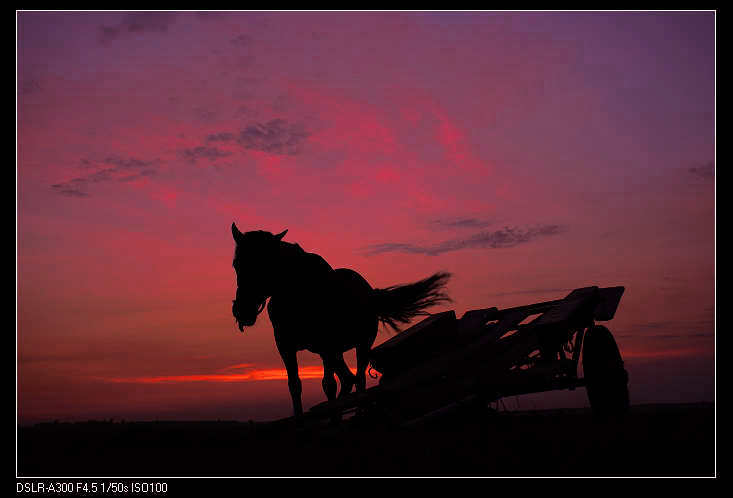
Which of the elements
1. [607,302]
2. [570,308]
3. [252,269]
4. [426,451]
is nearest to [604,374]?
[607,302]

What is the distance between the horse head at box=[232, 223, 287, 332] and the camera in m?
7.51

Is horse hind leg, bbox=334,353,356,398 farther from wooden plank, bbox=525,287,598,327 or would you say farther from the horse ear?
wooden plank, bbox=525,287,598,327

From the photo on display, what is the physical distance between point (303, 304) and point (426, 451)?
2738 mm

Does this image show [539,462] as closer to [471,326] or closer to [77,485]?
[471,326]

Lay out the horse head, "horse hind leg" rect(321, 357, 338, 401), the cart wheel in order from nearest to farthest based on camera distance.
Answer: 1. the horse head
2. the cart wheel
3. "horse hind leg" rect(321, 357, 338, 401)

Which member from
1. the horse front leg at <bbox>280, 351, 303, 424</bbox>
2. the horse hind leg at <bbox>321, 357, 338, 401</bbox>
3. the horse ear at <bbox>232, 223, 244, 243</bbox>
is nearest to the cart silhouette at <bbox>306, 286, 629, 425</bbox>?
the horse front leg at <bbox>280, 351, 303, 424</bbox>

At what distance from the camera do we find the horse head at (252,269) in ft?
24.6

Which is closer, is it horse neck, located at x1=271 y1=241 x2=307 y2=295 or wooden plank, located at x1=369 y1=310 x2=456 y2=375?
wooden plank, located at x1=369 y1=310 x2=456 y2=375

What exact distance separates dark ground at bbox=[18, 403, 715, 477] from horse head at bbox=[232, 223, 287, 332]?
1.27 meters

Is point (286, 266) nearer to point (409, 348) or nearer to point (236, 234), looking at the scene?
point (236, 234)

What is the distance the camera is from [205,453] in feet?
23.5

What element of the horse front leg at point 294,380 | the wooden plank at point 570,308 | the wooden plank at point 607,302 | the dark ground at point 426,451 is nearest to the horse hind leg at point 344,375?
the horse front leg at point 294,380

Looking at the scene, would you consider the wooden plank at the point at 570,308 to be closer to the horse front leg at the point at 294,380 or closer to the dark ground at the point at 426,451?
the dark ground at the point at 426,451

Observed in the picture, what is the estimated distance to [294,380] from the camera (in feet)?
26.7
